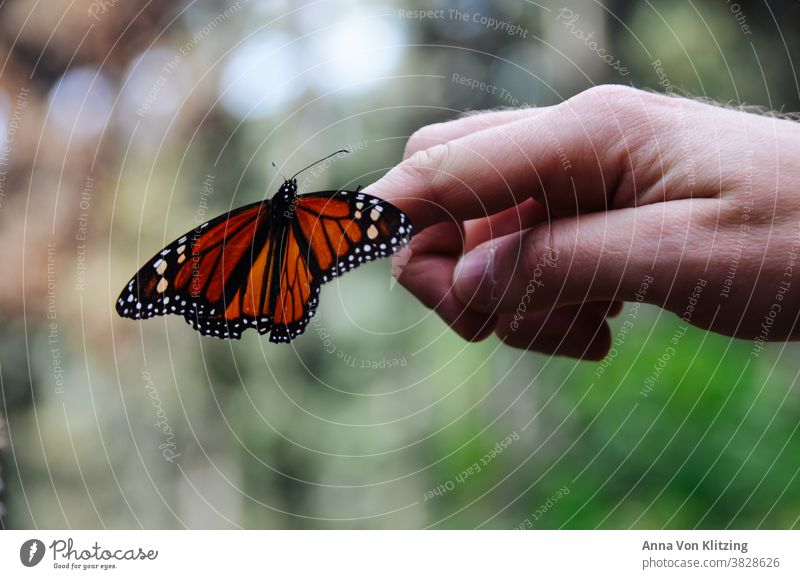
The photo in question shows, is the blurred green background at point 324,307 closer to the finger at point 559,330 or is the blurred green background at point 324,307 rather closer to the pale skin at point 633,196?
the finger at point 559,330

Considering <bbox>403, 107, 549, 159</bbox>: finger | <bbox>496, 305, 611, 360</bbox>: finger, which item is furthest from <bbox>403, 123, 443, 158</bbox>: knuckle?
<bbox>496, 305, 611, 360</bbox>: finger

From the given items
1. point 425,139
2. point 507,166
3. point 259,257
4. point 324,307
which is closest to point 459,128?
point 425,139

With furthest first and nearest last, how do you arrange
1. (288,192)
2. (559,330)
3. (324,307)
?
(324,307)
(559,330)
(288,192)

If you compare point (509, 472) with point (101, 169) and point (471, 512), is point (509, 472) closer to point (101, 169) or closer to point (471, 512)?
point (471, 512)

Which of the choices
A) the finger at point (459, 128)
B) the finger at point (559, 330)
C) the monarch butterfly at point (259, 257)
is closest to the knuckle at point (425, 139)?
the finger at point (459, 128)

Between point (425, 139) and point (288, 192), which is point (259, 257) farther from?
point (425, 139)

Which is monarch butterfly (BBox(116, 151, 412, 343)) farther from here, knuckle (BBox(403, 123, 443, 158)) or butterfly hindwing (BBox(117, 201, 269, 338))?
knuckle (BBox(403, 123, 443, 158))
